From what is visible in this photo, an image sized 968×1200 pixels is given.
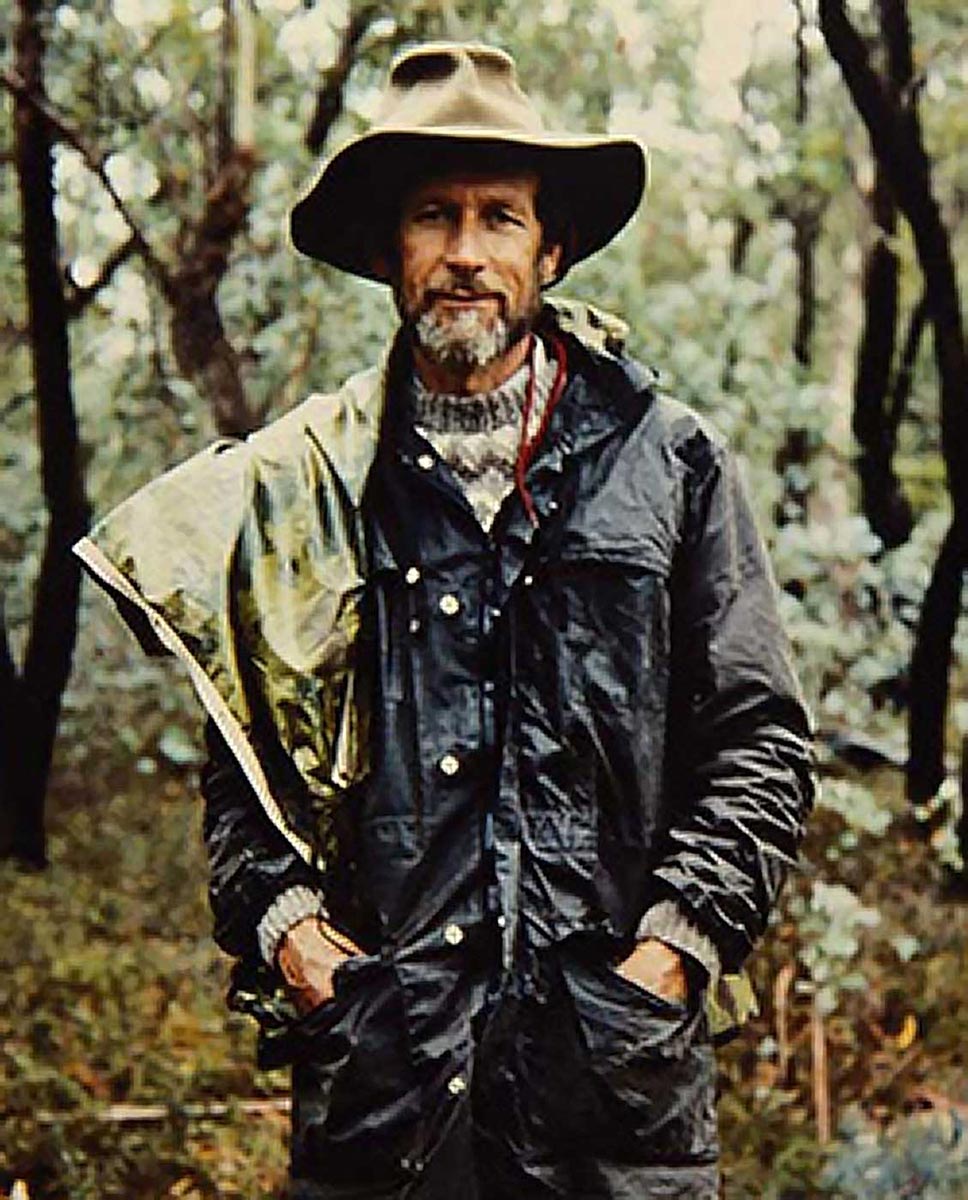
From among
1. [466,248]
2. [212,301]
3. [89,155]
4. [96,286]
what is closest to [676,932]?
[466,248]

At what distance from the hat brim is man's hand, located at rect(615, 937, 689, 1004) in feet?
3.04

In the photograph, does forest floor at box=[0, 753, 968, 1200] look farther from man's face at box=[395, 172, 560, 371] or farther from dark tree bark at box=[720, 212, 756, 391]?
dark tree bark at box=[720, 212, 756, 391]

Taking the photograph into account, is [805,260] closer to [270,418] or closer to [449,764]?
[270,418]

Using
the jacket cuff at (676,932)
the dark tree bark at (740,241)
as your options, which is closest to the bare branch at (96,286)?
the dark tree bark at (740,241)

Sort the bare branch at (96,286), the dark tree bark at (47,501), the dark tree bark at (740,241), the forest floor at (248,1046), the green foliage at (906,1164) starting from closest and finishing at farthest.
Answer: the green foliage at (906,1164) < the forest floor at (248,1046) < the dark tree bark at (47,501) < the bare branch at (96,286) < the dark tree bark at (740,241)

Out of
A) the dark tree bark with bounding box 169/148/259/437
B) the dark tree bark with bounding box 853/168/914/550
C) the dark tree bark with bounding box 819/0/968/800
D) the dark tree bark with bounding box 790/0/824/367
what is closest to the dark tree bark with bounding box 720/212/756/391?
the dark tree bark with bounding box 790/0/824/367

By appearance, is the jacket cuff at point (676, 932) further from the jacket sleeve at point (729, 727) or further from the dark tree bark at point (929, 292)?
the dark tree bark at point (929, 292)

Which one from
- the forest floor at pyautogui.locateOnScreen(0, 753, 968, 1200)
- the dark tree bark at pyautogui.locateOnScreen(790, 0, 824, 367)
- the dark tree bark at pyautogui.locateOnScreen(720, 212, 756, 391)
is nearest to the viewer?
the forest floor at pyautogui.locateOnScreen(0, 753, 968, 1200)

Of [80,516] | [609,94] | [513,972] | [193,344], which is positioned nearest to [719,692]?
[513,972]

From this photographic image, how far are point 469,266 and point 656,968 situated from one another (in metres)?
0.90

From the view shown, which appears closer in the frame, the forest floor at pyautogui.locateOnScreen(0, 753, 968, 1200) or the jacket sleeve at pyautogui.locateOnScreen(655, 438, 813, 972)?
the jacket sleeve at pyautogui.locateOnScreen(655, 438, 813, 972)

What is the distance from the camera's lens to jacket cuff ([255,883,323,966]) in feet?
9.32

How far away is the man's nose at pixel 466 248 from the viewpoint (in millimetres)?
2844

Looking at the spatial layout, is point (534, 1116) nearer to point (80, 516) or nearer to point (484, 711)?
point (484, 711)
